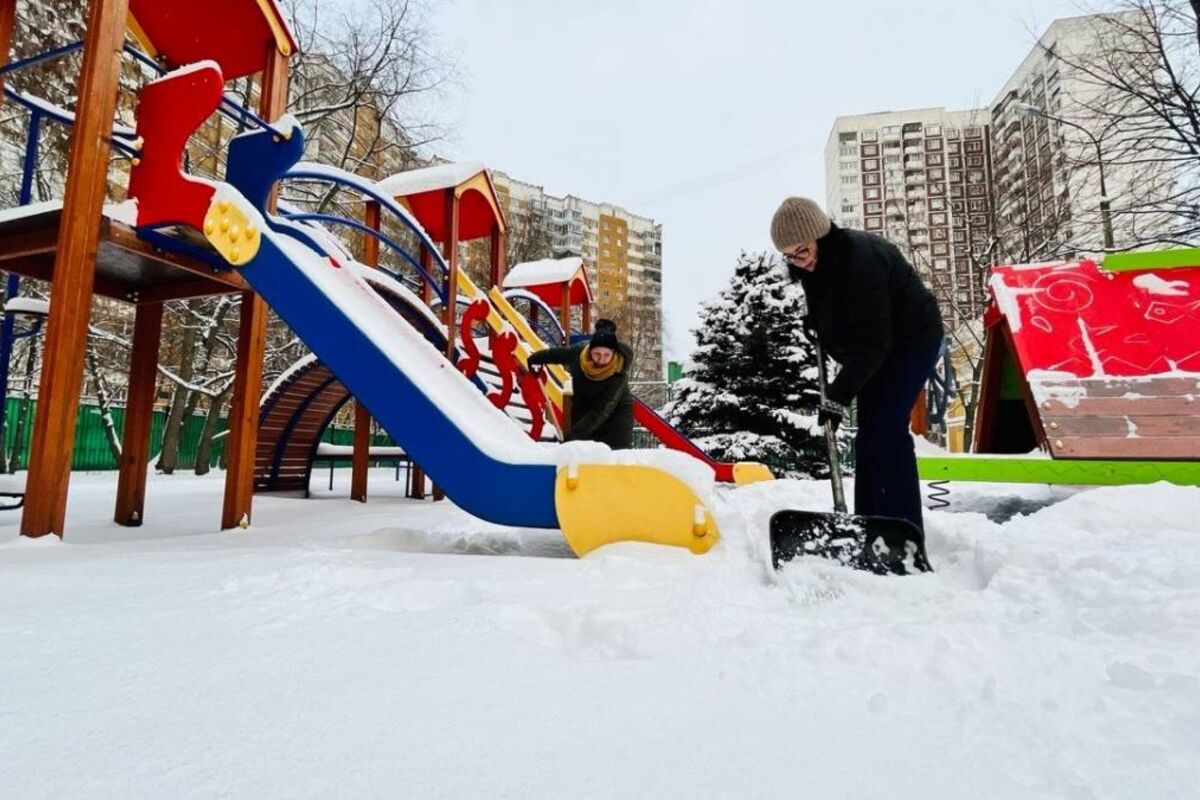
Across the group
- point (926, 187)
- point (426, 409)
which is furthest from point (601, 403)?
point (926, 187)

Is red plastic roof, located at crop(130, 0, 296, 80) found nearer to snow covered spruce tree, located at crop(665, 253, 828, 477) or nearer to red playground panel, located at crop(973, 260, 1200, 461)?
red playground panel, located at crop(973, 260, 1200, 461)

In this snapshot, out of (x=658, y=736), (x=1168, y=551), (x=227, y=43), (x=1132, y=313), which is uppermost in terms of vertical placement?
(x=227, y=43)

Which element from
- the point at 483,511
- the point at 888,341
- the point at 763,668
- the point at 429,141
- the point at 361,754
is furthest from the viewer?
the point at 429,141

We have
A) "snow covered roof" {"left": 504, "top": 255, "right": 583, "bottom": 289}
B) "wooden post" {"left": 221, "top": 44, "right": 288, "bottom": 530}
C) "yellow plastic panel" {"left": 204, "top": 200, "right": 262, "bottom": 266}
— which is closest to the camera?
"yellow plastic panel" {"left": 204, "top": 200, "right": 262, "bottom": 266}

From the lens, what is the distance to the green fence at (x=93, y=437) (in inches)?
497

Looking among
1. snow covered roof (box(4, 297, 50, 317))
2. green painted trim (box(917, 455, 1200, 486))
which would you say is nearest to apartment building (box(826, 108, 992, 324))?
green painted trim (box(917, 455, 1200, 486))

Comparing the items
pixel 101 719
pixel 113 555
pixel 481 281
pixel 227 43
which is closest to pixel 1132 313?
pixel 101 719

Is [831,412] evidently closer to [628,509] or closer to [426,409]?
[628,509]

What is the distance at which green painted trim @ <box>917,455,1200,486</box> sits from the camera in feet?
10.9

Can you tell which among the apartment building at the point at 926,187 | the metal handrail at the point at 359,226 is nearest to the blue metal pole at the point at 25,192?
the metal handrail at the point at 359,226

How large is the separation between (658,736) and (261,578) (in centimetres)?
139

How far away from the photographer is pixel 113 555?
223 centimetres

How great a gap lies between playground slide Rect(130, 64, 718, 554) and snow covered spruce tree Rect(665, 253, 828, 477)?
26.6 feet

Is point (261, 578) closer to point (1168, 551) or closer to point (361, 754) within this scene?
point (361, 754)
